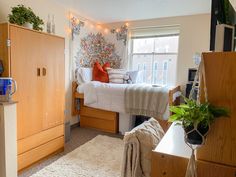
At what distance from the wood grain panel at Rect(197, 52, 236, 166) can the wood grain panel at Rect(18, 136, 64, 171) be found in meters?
2.06

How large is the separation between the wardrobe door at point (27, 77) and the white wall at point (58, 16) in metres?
0.59

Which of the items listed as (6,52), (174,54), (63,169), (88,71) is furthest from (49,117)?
(174,54)

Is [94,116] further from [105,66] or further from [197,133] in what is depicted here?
[197,133]

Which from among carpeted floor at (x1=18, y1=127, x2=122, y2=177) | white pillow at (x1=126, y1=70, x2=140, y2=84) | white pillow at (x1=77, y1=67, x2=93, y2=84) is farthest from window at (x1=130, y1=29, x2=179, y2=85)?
carpeted floor at (x1=18, y1=127, x2=122, y2=177)

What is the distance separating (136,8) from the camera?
322 centimetres

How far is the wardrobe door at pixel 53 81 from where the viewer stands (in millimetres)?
2367

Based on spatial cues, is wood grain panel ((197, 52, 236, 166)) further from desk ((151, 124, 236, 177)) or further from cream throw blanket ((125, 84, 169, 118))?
cream throw blanket ((125, 84, 169, 118))

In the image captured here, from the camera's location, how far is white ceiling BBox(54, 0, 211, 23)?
2.93m

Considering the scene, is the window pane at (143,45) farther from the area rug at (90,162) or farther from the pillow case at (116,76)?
the area rug at (90,162)

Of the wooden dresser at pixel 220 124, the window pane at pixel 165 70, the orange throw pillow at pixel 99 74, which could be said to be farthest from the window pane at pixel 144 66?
the wooden dresser at pixel 220 124

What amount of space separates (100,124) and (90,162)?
4.20 feet

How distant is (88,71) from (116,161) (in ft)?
6.63

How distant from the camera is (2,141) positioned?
1.78m

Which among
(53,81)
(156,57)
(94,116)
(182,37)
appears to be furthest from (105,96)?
(182,37)
